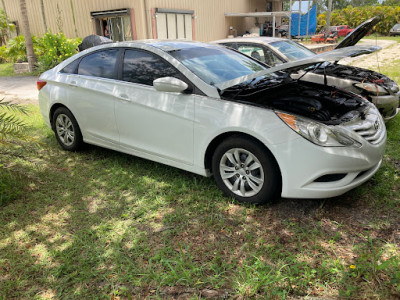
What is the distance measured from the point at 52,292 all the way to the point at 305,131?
238 cm

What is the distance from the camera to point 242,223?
10.7 feet

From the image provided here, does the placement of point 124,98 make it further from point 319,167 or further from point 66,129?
point 319,167

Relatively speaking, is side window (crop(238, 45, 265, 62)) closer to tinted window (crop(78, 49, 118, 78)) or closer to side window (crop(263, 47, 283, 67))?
side window (crop(263, 47, 283, 67))

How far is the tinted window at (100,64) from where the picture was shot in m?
4.41

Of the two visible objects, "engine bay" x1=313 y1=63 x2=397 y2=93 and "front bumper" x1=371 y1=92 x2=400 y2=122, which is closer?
"front bumper" x1=371 y1=92 x2=400 y2=122

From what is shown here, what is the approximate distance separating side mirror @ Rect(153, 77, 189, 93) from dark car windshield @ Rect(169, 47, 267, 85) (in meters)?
0.25

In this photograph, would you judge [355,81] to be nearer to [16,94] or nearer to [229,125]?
[229,125]

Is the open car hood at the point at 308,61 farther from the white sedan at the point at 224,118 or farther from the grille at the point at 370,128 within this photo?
the grille at the point at 370,128

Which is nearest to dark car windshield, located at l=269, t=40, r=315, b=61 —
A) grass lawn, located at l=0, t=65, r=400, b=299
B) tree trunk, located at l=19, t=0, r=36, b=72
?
grass lawn, located at l=0, t=65, r=400, b=299

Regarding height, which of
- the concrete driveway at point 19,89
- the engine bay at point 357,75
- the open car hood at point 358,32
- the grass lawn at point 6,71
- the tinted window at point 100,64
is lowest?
the grass lawn at point 6,71

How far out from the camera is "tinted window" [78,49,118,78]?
441cm

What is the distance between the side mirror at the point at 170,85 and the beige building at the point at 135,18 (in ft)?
38.8

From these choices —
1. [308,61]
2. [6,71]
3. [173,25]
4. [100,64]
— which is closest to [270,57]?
[100,64]

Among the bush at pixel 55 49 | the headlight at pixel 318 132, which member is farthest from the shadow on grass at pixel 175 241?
the bush at pixel 55 49
